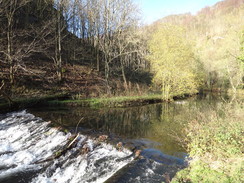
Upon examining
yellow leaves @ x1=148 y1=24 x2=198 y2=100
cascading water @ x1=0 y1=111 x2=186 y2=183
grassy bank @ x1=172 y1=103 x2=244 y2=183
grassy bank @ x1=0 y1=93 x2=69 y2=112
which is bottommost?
cascading water @ x1=0 y1=111 x2=186 y2=183

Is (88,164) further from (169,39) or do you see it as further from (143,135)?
(169,39)

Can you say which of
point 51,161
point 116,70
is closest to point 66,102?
point 51,161

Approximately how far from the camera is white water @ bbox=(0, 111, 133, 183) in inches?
221

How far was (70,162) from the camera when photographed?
6277mm

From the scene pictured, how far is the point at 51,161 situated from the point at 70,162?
713mm

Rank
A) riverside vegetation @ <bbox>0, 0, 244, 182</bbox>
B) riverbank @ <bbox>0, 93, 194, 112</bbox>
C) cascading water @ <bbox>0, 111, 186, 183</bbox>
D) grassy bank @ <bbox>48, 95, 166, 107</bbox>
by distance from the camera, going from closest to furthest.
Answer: riverside vegetation @ <bbox>0, 0, 244, 182</bbox> < cascading water @ <bbox>0, 111, 186, 183</bbox> < riverbank @ <bbox>0, 93, 194, 112</bbox> < grassy bank @ <bbox>48, 95, 166, 107</bbox>

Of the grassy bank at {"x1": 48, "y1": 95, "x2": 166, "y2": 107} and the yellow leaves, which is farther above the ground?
the yellow leaves

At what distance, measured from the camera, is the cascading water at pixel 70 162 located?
18.0 ft

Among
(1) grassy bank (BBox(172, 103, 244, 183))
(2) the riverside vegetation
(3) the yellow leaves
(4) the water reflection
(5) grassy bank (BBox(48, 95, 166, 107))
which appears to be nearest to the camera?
(1) grassy bank (BBox(172, 103, 244, 183))

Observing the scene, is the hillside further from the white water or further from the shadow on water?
the white water

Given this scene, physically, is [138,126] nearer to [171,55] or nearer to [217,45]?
[171,55]

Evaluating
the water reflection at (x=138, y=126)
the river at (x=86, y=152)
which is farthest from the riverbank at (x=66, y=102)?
the river at (x=86, y=152)

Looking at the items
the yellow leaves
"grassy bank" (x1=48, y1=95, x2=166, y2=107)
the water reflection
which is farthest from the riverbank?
the yellow leaves

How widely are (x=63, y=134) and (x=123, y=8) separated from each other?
17686mm
